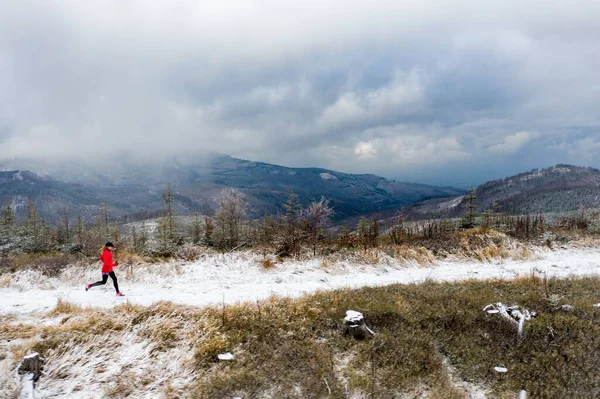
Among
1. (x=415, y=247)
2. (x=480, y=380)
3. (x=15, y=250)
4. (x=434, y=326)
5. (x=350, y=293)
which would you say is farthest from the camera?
(x=15, y=250)

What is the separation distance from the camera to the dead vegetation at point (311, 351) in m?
6.94

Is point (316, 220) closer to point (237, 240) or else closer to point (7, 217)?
point (237, 240)

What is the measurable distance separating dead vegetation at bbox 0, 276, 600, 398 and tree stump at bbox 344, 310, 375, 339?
0.22m

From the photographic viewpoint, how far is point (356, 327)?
853 centimetres

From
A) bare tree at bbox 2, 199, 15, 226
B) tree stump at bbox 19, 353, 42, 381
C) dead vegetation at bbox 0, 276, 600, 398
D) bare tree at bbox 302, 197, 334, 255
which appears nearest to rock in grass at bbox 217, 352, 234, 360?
dead vegetation at bbox 0, 276, 600, 398

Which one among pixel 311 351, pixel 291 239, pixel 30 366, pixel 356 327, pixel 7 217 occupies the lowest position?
pixel 311 351

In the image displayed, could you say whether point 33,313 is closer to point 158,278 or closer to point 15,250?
point 158,278

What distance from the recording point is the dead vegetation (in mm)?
6941

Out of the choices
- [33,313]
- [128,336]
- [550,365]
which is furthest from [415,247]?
[33,313]

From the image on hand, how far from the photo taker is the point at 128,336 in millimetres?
8305

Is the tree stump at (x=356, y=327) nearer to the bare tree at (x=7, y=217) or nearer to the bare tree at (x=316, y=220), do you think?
the bare tree at (x=316, y=220)

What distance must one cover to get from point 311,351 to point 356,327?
141cm

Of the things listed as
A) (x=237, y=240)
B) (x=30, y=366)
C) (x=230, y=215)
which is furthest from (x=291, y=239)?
(x=30, y=366)

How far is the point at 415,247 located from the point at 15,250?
84.9 feet
